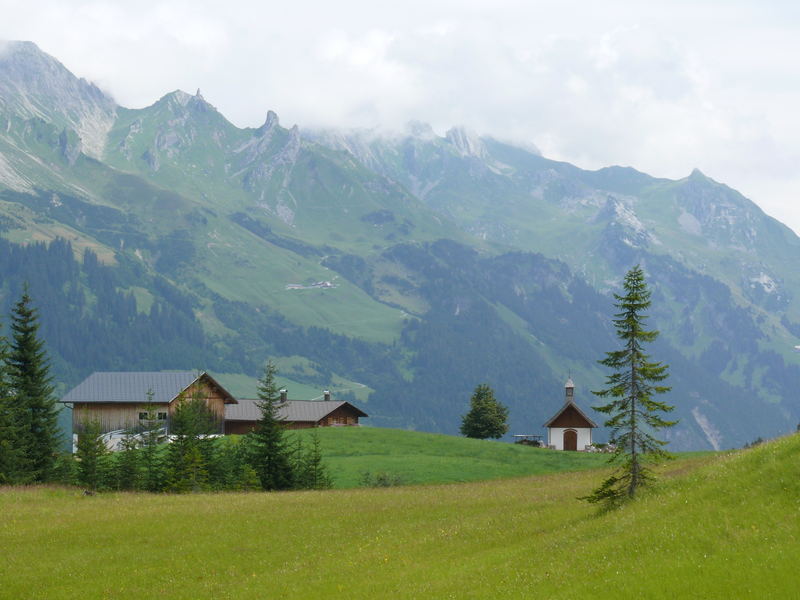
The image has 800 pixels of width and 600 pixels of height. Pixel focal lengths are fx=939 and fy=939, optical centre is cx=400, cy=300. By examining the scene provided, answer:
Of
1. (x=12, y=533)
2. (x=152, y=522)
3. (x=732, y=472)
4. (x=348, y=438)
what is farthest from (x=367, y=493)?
(x=348, y=438)

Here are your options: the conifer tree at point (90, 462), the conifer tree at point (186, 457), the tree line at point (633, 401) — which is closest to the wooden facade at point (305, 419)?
the conifer tree at point (186, 457)

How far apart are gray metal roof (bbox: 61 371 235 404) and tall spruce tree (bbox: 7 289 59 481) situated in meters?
43.0

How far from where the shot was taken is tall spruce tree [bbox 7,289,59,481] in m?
70.9

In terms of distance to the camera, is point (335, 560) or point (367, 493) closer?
point (335, 560)

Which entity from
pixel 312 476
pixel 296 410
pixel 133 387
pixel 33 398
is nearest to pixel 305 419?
pixel 296 410

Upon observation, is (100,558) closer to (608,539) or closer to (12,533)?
(12,533)

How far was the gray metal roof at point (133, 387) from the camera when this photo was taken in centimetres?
11912

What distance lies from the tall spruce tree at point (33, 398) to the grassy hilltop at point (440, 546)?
74.0 ft

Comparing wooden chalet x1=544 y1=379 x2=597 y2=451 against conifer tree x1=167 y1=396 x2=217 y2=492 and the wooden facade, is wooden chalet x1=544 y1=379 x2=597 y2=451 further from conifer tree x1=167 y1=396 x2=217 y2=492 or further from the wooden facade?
conifer tree x1=167 y1=396 x2=217 y2=492

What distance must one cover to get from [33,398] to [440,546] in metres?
→ 45.7

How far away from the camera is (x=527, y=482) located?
63.1 metres

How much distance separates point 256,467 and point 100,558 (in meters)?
29.9

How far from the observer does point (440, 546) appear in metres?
37.5

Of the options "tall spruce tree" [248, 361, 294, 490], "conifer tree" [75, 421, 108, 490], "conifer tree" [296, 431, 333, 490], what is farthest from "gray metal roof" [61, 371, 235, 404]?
"tall spruce tree" [248, 361, 294, 490]
